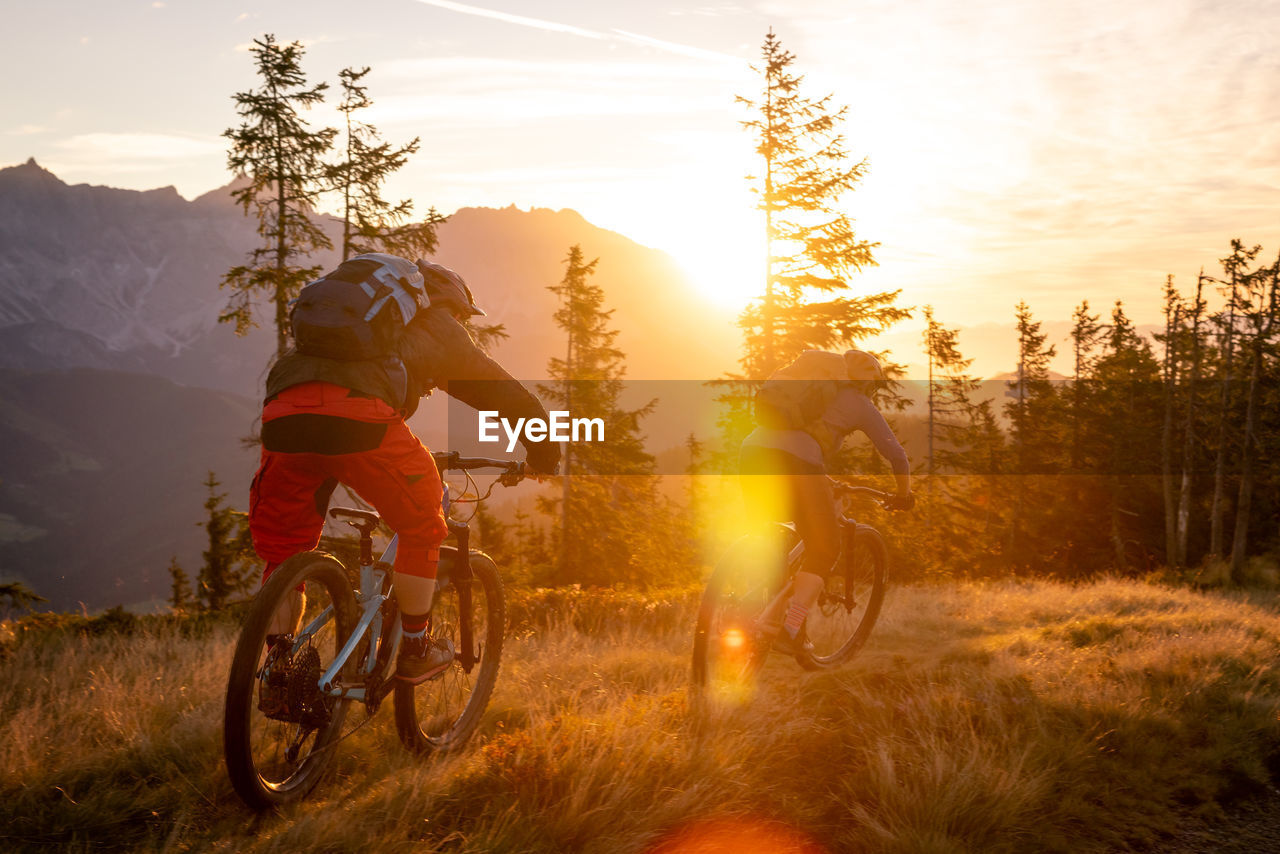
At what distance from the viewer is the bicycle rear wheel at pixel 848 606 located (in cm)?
625

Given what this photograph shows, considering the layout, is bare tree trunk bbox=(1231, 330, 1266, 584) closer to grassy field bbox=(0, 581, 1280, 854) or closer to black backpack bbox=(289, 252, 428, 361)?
grassy field bbox=(0, 581, 1280, 854)

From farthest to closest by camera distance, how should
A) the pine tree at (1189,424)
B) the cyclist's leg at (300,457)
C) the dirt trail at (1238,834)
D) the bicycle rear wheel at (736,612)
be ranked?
1. the pine tree at (1189,424)
2. the bicycle rear wheel at (736,612)
3. the dirt trail at (1238,834)
4. the cyclist's leg at (300,457)

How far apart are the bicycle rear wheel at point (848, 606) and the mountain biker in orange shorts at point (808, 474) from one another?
476mm

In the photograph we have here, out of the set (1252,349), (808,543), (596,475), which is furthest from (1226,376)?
(808,543)

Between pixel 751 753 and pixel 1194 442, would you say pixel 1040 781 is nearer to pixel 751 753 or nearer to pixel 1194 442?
pixel 751 753

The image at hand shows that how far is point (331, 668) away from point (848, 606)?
4292 millimetres

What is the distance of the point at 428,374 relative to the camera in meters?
3.49

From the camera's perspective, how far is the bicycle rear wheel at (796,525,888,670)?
20.5 feet

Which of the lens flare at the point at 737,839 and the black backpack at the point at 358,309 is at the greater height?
the black backpack at the point at 358,309

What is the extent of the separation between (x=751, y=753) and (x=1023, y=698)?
6.93ft

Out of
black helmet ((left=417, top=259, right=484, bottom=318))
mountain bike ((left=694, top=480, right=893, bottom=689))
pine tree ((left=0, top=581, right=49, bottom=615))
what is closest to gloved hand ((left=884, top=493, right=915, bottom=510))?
mountain bike ((left=694, top=480, right=893, bottom=689))

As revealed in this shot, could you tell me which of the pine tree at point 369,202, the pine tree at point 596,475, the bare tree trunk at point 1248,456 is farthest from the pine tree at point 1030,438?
the pine tree at point 369,202

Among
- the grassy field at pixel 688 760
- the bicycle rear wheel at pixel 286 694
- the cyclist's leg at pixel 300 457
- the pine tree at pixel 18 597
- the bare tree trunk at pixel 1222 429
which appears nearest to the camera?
Result: the bicycle rear wheel at pixel 286 694

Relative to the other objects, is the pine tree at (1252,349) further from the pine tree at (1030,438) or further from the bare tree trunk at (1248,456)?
the pine tree at (1030,438)
